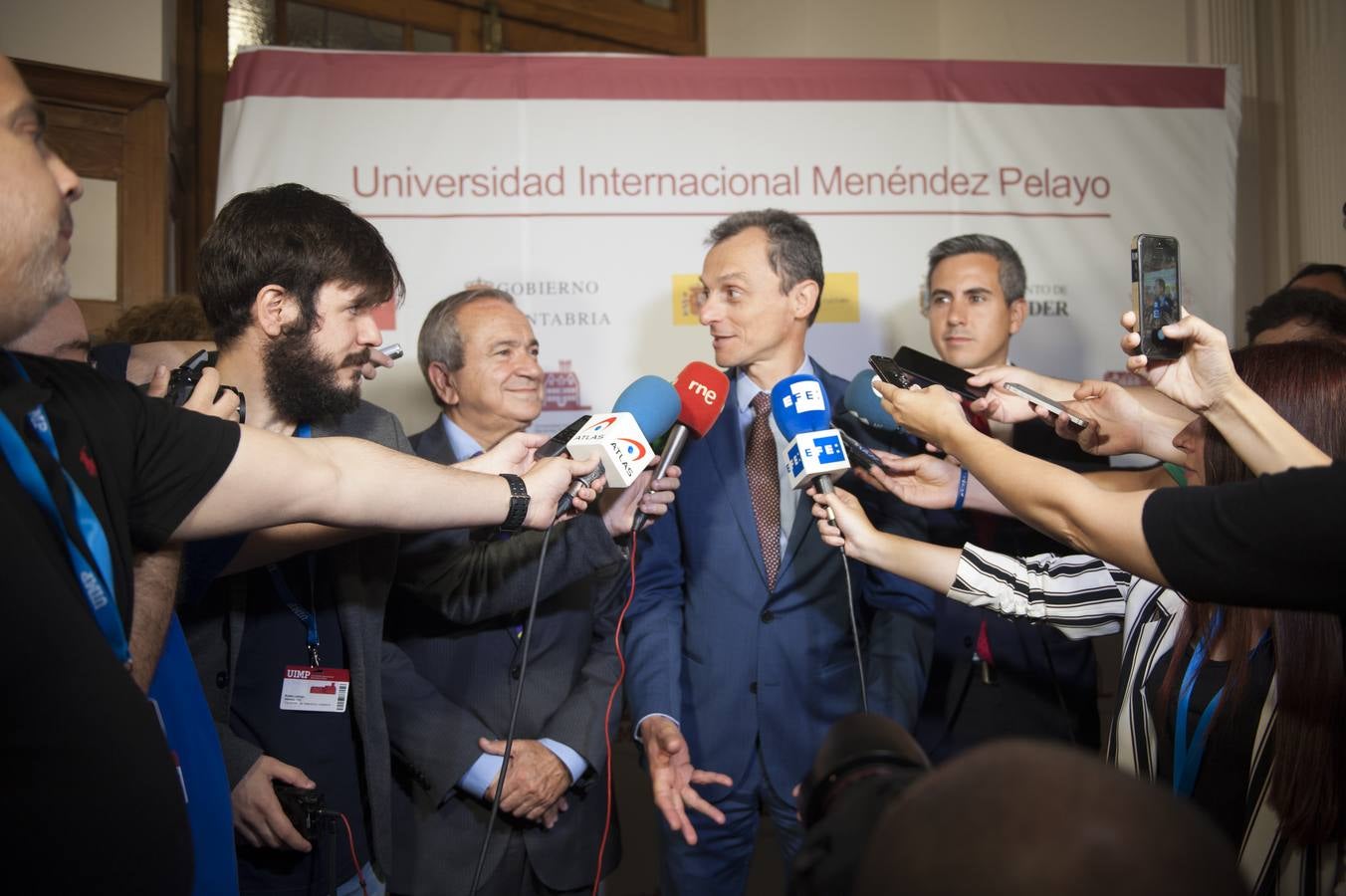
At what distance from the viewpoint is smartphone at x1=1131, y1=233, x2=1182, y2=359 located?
1.88m

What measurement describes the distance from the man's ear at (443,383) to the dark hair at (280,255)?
908 mm

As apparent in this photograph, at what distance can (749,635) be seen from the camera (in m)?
2.53

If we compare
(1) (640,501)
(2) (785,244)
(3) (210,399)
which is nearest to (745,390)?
(2) (785,244)

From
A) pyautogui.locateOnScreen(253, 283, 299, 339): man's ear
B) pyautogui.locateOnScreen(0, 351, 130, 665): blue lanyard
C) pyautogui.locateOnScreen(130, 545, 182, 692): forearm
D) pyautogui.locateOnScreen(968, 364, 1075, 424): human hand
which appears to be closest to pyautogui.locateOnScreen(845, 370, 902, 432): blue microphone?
pyautogui.locateOnScreen(968, 364, 1075, 424): human hand

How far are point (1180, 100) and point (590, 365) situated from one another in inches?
106

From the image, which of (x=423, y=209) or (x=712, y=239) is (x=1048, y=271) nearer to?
(x=712, y=239)

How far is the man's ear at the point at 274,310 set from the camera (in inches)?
86.4

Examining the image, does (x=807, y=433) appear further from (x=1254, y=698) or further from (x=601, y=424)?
(x=1254, y=698)

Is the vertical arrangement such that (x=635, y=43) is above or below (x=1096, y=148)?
above

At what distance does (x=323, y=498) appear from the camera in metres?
1.58

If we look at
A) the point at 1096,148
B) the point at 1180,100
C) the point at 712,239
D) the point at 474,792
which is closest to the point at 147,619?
the point at 474,792

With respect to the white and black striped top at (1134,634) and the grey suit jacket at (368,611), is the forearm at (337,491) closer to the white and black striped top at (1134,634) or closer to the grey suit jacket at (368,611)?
the grey suit jacket at (368,611)

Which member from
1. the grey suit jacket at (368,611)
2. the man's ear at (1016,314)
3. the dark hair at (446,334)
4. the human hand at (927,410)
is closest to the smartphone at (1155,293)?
the human hand at (927,410)

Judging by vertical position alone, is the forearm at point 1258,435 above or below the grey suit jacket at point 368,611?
above
